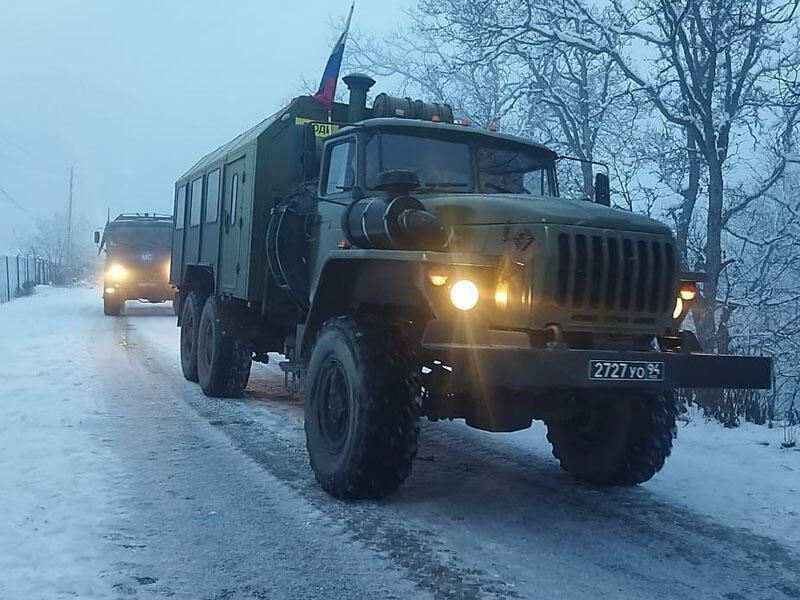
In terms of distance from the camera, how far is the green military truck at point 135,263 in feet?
74.0

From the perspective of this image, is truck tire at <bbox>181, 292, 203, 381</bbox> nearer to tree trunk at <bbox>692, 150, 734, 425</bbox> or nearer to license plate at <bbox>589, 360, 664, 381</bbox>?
tree trunk at <bbox>692, 150, 734, 425</bbox>

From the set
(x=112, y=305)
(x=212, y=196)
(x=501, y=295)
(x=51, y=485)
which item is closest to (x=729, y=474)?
(x=501, y=295)

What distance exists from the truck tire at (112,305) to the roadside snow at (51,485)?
10.9 metres

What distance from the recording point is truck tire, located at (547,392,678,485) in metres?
5.73

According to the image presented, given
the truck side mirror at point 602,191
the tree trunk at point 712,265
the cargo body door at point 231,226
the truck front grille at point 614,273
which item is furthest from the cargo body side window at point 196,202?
the truck front grille at point 614,273

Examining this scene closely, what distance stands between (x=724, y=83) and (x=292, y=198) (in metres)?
9.89

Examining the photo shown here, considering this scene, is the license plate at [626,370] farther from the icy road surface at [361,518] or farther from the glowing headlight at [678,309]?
the icy road surface at [361,518]

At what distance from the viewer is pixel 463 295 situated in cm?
470

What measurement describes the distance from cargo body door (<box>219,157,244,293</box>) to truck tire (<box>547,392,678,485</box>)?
4024 millimetres

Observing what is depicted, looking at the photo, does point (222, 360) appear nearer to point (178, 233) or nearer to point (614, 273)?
point (178, 233)

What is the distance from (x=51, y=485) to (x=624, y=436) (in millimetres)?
3806

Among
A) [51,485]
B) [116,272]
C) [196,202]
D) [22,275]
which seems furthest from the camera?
[22,275]

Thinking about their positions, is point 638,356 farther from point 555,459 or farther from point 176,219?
point 176,219

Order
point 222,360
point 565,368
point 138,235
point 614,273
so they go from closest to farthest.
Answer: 1. point 565,368
2. point 614,273
3. point 222,360
4. point 138,235
